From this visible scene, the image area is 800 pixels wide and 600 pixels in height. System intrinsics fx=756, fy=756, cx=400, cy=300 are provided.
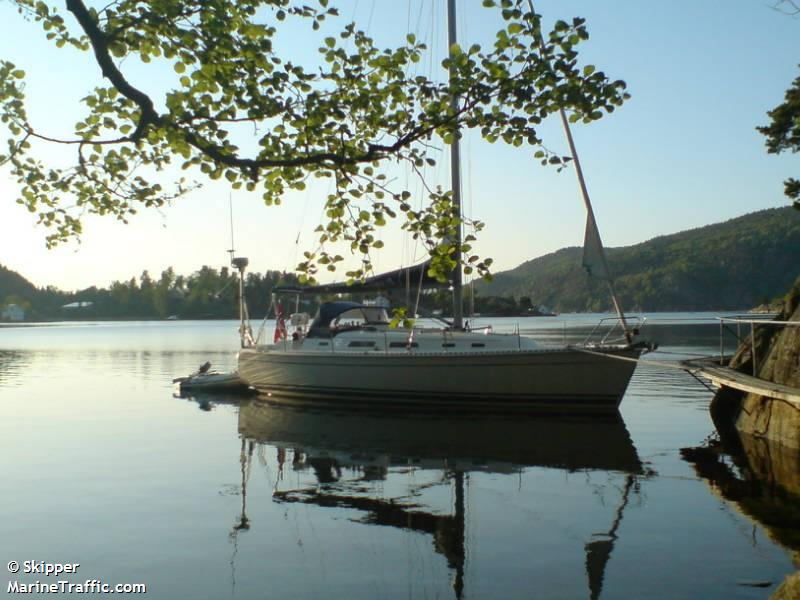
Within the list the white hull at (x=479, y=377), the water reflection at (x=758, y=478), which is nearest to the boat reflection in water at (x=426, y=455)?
the white hull at (x=479, y=377)

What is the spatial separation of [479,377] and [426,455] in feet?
17.5

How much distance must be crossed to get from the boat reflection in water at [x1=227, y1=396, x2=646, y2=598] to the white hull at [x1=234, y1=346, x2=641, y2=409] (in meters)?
0.52

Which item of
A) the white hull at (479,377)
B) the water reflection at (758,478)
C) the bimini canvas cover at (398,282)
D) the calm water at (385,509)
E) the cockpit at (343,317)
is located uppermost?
the bimini canvas cover at (398,282)

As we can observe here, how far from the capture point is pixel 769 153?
2898 cm

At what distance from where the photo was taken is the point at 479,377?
20.9 metres

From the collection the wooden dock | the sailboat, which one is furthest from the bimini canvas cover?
the wooden dock

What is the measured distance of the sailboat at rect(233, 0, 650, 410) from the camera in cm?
2020

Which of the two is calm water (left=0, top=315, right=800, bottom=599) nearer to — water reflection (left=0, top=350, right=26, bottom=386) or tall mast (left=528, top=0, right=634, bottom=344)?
tall mast (left=528, top=0, right=634, bottom=344)

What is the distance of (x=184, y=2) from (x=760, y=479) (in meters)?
11.8

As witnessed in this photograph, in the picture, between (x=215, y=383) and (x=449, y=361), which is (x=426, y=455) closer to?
(x=449, y=361)

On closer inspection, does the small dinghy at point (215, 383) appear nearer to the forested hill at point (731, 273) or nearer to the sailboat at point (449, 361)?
the sailboat at point (449, 361)

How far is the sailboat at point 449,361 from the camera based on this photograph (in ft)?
66.3

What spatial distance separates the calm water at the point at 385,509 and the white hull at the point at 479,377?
25.0 inches

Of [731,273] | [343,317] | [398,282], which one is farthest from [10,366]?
[731,273]
